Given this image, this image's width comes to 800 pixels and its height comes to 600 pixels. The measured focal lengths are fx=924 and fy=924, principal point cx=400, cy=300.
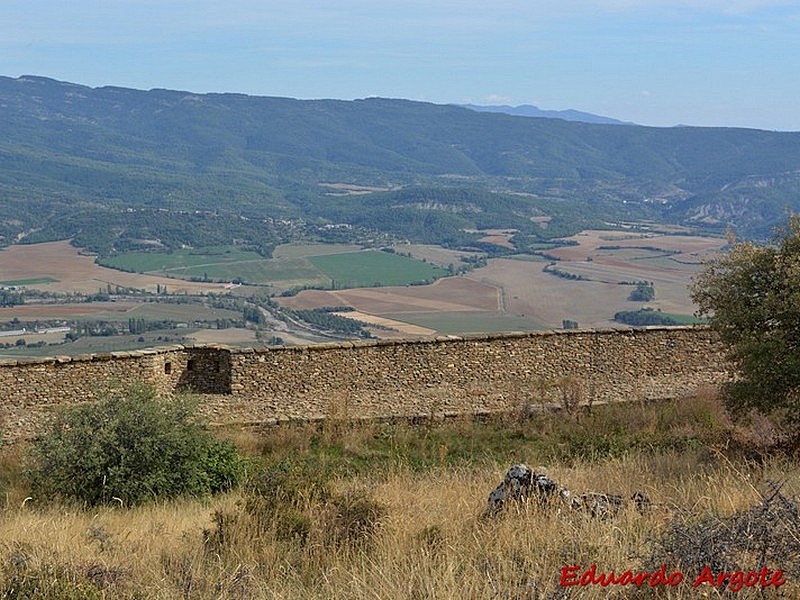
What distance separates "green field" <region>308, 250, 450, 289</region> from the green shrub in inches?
2014

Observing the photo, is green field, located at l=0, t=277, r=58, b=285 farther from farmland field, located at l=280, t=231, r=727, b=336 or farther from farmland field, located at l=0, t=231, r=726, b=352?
farmland field, located at l=280, t=231, r=727, b=336

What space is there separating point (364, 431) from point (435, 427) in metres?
1.19

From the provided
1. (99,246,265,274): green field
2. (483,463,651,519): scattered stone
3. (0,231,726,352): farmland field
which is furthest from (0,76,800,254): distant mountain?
(483,463,651,519): scattered stone

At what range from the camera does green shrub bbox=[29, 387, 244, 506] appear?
1041cm

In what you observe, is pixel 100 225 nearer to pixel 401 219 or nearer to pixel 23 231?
pixel 23 231

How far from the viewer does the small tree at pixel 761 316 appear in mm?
10766

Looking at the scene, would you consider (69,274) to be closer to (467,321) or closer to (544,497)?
(467,321)

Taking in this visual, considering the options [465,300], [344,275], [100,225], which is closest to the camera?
[465,300]

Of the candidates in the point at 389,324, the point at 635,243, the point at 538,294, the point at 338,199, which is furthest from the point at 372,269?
the point at 338,199

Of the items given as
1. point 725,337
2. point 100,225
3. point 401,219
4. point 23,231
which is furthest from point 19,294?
point 401,219

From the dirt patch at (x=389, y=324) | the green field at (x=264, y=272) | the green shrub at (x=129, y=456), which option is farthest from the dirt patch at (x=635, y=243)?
the green shrub at (x=129, y=456)

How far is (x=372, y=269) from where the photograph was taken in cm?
7306

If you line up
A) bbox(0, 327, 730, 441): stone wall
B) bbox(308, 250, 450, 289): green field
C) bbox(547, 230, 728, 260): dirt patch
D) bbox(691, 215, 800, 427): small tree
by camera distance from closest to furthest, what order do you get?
bbox(691, 215, 800, 427): small tree < bbox(0, 327, 730, 441): stone wall < bbox(308, 250, 450, 289): green field < bbox(547, 230, 728, 260): dirt patch

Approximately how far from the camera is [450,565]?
5.29 metres
